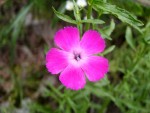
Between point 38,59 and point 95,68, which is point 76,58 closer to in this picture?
point 95,68

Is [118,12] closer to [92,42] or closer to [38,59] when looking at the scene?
[92,42]

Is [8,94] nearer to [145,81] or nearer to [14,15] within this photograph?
[14,15]

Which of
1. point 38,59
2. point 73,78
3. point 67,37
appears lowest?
point 38,59

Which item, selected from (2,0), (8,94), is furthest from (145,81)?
(2,0)

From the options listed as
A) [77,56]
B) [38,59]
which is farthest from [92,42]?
[38,59]

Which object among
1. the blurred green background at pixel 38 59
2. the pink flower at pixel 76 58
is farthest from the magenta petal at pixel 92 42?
the blurred green background at pixel 38 59

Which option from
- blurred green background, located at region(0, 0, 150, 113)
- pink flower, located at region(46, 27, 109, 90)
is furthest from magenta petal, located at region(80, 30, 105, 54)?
blurred green background, located at region(0, 0, 150, 113)

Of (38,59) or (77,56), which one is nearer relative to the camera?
(77,56)

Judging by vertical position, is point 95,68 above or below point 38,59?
above
